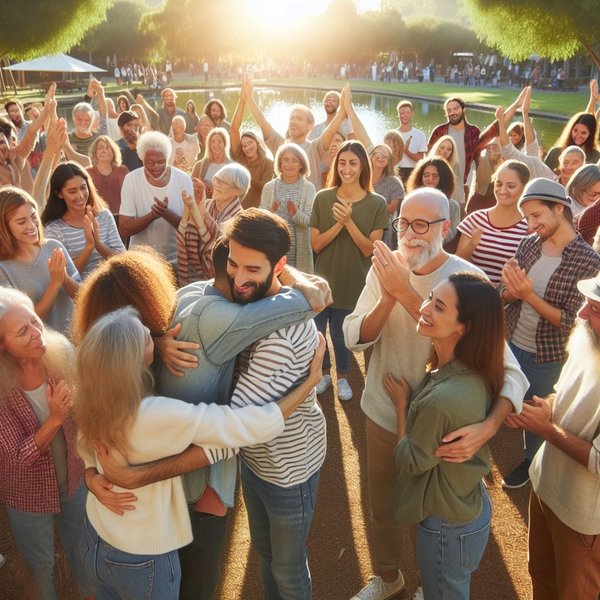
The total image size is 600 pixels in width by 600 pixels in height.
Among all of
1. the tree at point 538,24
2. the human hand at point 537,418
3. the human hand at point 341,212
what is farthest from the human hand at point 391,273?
the tree at point 538,24

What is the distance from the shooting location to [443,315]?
7.48ft

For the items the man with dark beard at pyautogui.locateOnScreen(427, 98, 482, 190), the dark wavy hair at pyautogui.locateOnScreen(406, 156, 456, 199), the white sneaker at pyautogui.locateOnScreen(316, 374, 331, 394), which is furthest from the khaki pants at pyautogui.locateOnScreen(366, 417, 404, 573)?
the man with dark beard at pyautogui.locateOnScreen(427, 98, 482, 190)

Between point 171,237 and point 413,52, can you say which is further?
point 413,52

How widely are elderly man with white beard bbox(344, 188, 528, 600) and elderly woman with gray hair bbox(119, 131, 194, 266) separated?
2.63 m

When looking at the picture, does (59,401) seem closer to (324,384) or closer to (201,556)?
(201,556)

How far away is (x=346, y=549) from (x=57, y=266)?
2612mm

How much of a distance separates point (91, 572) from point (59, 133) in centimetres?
393

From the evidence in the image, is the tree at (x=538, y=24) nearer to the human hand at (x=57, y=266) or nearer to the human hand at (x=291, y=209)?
the human hand at (x=291, y=209)

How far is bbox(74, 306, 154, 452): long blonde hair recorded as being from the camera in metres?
1.86

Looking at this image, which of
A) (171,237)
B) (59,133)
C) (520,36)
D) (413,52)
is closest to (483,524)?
(171,237)

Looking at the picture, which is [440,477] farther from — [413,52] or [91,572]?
[413,52]

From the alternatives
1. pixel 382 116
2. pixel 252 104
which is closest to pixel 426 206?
pixel 252 104

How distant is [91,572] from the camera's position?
7.11 feet

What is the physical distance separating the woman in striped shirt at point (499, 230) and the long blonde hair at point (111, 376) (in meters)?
3.19
